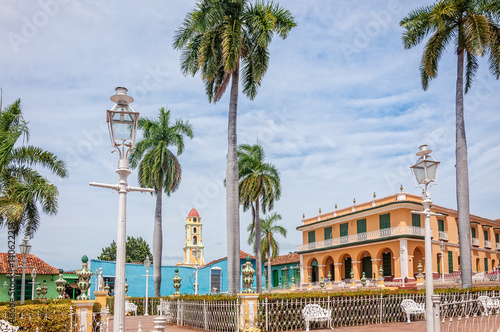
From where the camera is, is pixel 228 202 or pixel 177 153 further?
pixel 177 153

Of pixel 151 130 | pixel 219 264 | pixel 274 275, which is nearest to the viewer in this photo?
pixel 151 130

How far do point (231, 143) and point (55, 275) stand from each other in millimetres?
27913

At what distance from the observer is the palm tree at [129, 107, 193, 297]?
29617 millimetres

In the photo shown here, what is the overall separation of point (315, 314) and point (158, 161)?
18098mm

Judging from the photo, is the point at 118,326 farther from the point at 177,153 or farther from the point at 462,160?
the point at 177,153

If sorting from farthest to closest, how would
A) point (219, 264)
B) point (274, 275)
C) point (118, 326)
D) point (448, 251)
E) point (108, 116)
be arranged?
point (274, 275) → point (219, 264) → point (448, 251) → point (108, 116) → point (118, 326)

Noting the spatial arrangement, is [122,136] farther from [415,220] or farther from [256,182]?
[415,220]

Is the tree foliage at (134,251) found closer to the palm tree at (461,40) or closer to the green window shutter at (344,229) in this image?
the green window shutter at (344,229)

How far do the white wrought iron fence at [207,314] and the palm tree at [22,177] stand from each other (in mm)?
6097

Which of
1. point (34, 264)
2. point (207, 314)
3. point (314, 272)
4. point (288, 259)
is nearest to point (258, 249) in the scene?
point (314, 272)

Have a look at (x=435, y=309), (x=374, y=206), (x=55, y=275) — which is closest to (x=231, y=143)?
(x=435, y=309)

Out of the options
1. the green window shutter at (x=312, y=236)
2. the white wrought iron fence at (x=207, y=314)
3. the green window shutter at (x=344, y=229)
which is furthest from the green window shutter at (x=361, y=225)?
the white wrought iron fence at (x=207, y=314)

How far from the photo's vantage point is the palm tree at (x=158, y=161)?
29617 millimetres

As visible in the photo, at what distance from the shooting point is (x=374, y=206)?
3553cm
